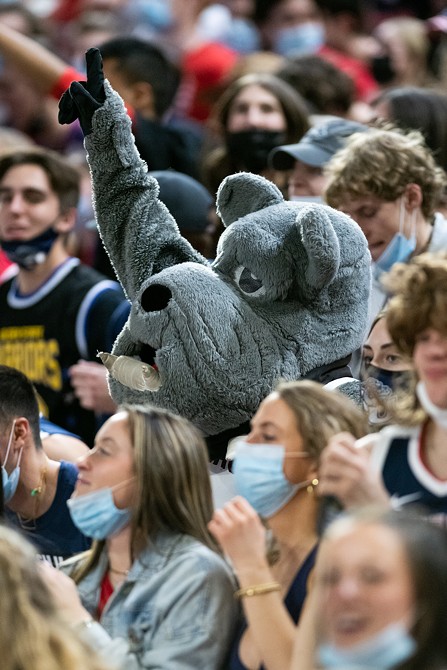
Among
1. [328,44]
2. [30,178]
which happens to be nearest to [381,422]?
[30,178]

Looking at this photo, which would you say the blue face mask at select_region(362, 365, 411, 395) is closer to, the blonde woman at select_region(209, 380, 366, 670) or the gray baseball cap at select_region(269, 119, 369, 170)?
the blonde woman at select_region(209, 380, 366, 670)

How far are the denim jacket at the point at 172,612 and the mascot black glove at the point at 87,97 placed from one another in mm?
1132

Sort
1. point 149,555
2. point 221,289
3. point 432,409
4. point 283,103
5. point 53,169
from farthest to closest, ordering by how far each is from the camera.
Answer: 1. point 283,103
2. point 53,169
3. point 221,289
4. point 149,555
5. point 432,409

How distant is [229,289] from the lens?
14.3 ft

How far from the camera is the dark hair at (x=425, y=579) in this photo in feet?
9.64

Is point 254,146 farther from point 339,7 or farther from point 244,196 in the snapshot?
point 339,7

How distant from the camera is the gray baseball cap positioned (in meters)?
5.89

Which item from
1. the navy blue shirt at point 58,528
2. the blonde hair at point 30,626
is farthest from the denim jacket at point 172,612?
the navy blue shirt at point 58,528

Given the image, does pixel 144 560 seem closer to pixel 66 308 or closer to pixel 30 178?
pixel 66 308

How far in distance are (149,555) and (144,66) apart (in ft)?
12.1

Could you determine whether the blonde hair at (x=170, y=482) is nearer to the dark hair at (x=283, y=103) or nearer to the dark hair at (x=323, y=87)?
the dark hair at (x=283, y=103)

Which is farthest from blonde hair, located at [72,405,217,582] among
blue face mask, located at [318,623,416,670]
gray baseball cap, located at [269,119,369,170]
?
gray baseball cap, located at [269,119,369,170]

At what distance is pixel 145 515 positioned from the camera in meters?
4.07

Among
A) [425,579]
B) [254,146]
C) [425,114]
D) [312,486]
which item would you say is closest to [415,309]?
[312,486]
